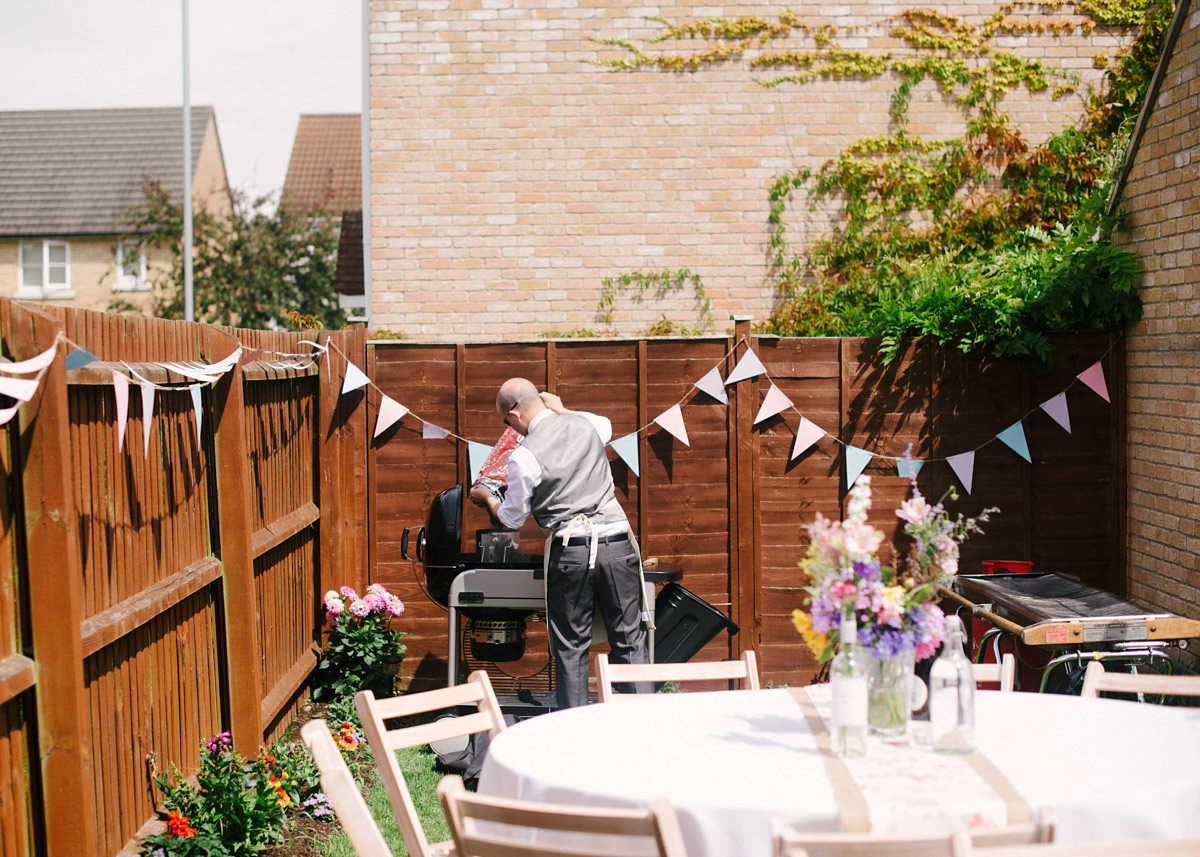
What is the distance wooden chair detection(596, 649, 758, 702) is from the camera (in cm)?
391

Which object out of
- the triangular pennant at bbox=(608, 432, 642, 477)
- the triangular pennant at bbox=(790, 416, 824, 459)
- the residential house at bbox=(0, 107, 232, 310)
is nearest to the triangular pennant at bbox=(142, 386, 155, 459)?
the triangular pennant at bbox=(608, 432, 642, 477)

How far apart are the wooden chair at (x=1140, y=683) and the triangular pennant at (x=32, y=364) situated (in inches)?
133

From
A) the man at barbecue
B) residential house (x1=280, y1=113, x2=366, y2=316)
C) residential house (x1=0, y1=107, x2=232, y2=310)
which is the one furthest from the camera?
residential house (x1=280, y1=113, x2=366, y2=316)

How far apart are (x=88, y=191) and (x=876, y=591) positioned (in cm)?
2595

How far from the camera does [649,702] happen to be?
3670 mm

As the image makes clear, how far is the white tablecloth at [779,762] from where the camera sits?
8.54 ft

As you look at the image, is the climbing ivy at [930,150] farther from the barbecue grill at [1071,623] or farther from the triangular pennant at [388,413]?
the barbecue grill at [1071,623]

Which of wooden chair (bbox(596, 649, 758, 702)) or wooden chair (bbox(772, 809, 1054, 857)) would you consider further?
wooden chair (bbox(596, 649, 758, 702))

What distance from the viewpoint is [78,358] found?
10.9ft

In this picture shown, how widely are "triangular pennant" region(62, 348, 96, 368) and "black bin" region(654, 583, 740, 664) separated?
3629 mm

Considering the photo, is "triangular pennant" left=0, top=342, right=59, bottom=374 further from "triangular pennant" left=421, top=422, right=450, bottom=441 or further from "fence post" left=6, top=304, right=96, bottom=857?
"triangular pennant" left=421, top=422, right=450, bottom=441

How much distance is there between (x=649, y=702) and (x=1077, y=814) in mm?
1446

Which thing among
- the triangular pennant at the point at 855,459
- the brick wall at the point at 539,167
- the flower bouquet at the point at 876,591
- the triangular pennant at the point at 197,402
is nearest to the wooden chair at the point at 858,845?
the flower bouquet at the point at 876,591

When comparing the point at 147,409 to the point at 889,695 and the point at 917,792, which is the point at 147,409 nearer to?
the point at 889,695
